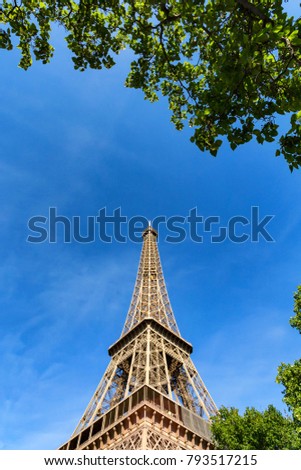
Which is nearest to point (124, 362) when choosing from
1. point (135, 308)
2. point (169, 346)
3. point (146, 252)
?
point (169, 346)

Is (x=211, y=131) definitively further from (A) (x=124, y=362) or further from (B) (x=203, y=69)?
(A) (x=124, y=362)

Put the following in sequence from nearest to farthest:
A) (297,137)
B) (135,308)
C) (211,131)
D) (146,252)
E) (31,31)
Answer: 1. (297,137)
2. (211,131)
3. (31,31)
4. (135,308)
5. (146,252)

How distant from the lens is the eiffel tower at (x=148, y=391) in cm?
2678

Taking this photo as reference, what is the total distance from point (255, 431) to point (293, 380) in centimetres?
575

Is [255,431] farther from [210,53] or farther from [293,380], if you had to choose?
[210,53]

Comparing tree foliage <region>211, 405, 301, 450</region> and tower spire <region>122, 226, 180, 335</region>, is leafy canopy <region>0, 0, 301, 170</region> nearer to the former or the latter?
tree foliage <region>211, 405, 301, 450</region>

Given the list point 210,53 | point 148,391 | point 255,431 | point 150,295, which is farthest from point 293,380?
point 150,295

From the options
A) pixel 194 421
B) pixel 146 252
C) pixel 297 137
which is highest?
pixel 146 252

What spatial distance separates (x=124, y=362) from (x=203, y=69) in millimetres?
35988

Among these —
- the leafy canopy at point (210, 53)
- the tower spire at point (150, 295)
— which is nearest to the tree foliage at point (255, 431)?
the leafy canopy at point (210, 53)

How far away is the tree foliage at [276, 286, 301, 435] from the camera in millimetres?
12438
